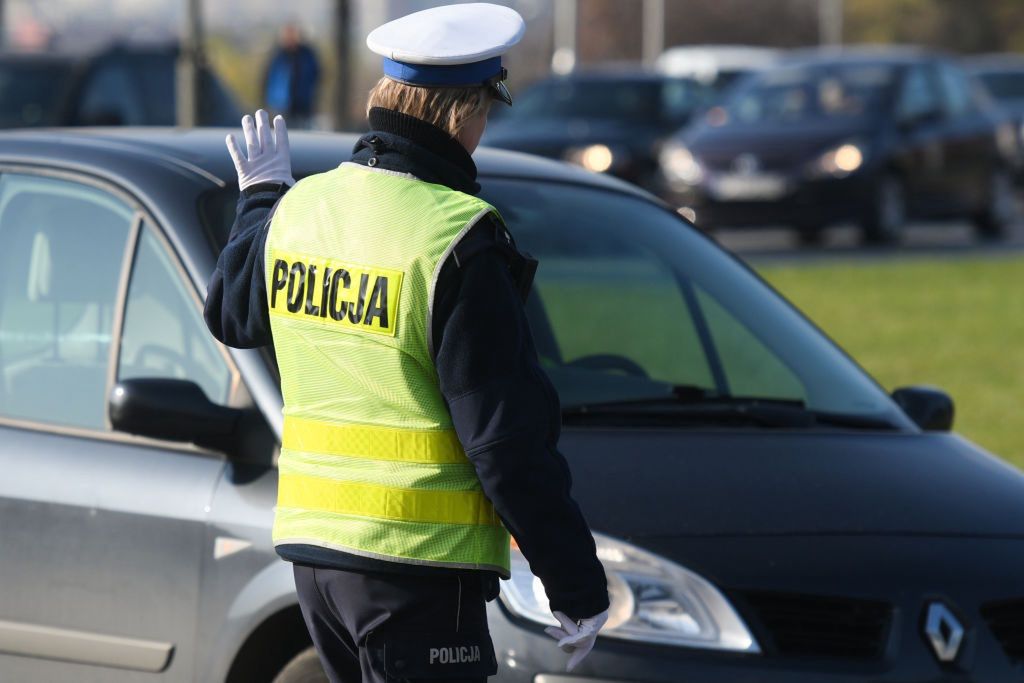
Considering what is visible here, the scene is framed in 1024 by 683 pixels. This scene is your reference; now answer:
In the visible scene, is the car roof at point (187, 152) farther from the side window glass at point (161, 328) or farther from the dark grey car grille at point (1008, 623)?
the dark grey car grille at point (1008, 623)

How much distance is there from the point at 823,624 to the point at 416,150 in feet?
4.11

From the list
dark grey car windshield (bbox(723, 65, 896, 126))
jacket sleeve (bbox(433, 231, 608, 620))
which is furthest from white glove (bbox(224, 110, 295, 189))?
dark grey car windshield (bbox(723, 65, 896, 126))

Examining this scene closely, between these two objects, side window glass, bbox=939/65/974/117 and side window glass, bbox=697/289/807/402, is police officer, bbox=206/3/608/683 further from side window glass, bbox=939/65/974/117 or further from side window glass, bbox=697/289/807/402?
side window glass, bbox=939/65/974/117

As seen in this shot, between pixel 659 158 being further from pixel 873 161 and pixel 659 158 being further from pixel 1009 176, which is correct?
pixel 1009 176

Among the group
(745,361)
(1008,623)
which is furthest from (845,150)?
(1008,623)

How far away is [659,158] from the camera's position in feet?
59.7

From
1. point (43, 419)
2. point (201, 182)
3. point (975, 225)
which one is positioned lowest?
point (975, 225)

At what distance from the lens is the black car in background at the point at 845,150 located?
55.7 feet

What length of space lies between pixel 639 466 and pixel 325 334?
44.1 inches

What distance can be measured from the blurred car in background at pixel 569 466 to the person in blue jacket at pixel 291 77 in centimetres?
1597

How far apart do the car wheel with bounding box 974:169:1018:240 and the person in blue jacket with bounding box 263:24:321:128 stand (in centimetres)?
695

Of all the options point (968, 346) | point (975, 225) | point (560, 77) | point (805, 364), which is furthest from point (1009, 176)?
point (805, 364)

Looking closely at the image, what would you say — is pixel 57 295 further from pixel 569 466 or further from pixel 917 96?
pixel 917 96

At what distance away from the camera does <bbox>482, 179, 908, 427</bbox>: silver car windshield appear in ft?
14.4
